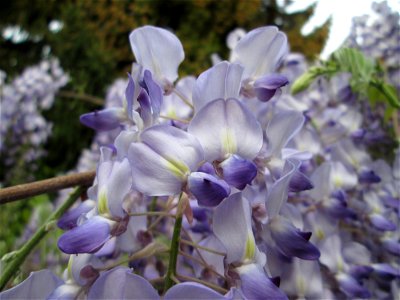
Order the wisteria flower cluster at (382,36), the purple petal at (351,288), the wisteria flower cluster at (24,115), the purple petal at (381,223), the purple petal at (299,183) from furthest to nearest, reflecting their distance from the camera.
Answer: the wisteria flower cluster at (24,115), the wisteria flower cluster at (382,36), the purple petal at (381,223), the purple petal at (351,288), the purple petal at (299,183)

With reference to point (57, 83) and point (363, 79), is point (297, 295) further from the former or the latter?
point (57, 83)

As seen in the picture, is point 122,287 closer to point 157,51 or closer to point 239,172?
point 239,172

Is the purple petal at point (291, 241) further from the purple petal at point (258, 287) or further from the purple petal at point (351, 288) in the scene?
the purple petal at point (351, 288)

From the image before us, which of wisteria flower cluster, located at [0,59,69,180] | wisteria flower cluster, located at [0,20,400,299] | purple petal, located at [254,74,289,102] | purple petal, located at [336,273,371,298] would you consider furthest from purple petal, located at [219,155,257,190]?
wisteria flower cluster, located at [0,59,69,180]

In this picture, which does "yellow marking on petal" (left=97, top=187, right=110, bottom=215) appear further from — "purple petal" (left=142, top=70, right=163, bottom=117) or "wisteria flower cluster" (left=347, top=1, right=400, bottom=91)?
"wisteria flower cluster" (left=347, top=1, right=400, bottom=91)

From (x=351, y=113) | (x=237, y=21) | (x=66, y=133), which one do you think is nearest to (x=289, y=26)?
(x=237, y=21)

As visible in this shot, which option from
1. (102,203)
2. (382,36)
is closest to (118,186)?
(102,203)

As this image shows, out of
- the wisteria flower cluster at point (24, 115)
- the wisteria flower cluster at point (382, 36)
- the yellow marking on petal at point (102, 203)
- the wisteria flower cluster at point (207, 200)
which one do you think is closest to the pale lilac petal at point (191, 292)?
the wisteria flower cluster at point (207, 200)
